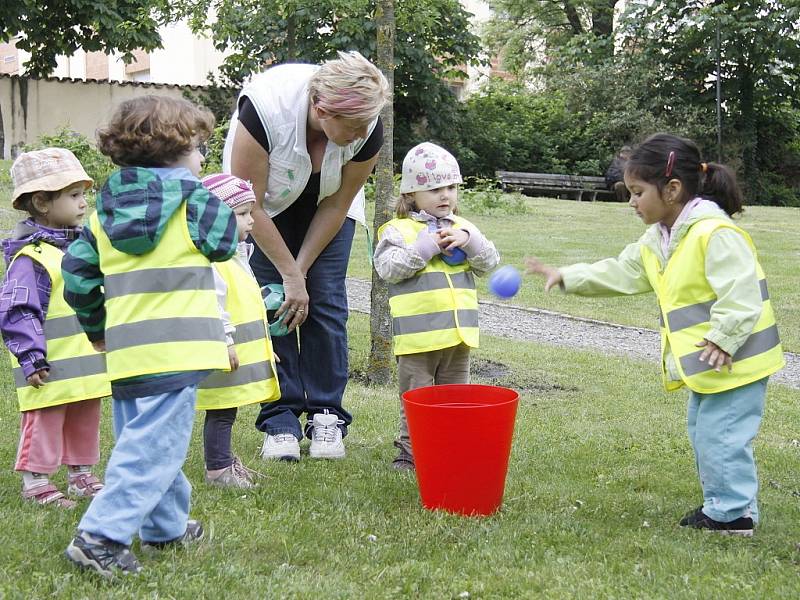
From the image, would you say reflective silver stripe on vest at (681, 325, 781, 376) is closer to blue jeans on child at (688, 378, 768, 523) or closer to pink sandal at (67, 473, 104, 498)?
blue jeans on child at (688, 378, 768, 523)

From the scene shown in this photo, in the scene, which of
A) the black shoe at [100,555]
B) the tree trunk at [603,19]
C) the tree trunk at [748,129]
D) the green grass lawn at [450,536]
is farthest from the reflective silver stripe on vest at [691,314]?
the tree trunk at [603,19]

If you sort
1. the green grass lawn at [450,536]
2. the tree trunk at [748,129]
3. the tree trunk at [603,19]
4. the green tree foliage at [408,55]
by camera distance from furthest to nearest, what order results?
the tree trunk at [603,19]
the tree trunk at [748,129]
the green tree foliage at [408,55]
the green grass lawn at [450,536]

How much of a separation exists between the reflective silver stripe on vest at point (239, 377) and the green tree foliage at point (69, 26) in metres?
5.64

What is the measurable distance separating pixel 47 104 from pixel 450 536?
21.6 metres

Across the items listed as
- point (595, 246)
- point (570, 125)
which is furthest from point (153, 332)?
point (570, 125)

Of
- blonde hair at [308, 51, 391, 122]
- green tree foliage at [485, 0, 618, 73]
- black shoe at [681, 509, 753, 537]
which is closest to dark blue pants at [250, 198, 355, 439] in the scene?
blonde hair at [308, 51, 391, 122]

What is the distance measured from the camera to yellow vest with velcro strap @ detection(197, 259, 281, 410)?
3.73 meters

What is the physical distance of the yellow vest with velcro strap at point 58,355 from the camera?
3592mm

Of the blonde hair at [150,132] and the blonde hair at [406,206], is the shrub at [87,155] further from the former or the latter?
the blonde hair at [150,132]

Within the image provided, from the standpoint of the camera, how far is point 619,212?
19.4 metres

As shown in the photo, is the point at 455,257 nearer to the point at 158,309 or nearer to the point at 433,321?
the point at 433,321

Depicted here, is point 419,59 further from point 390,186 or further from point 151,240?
point 151,240

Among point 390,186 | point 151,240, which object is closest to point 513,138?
point 390,186

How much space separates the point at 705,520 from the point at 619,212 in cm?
1640
